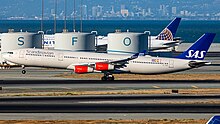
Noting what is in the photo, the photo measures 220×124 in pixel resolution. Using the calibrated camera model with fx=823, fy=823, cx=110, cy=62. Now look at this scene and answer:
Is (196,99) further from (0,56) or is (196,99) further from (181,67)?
(0,56)

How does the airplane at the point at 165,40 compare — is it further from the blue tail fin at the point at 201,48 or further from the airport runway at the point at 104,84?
the airport runway at the point at 104,84

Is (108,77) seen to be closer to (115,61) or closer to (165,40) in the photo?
(115,61)

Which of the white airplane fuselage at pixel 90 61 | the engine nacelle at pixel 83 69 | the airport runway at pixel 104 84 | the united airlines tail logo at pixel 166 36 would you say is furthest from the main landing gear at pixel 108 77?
the united airlines tail logo at pixel 166 36

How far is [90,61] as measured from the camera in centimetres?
8581

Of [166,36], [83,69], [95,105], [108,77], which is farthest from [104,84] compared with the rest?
[166,36]

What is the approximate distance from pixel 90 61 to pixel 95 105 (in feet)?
89.8

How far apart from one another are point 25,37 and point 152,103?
151 feet

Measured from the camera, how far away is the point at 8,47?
103 m

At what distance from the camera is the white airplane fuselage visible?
279 feet

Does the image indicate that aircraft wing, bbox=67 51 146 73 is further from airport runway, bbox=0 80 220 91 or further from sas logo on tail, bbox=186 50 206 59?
sas logo on tail, bbox=186 50 206 59

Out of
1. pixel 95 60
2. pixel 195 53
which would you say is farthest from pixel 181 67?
pixel 95 60

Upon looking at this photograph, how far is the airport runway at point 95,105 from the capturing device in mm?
55191

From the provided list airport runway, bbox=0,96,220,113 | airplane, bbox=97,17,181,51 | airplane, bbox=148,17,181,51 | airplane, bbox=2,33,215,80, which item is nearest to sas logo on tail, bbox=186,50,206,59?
airplane, bbox=2,33,215,80

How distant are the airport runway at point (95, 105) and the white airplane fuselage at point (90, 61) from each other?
814 inches
